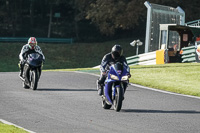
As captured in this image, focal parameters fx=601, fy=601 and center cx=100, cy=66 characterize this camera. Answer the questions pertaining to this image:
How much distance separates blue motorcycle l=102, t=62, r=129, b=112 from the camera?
13270mm

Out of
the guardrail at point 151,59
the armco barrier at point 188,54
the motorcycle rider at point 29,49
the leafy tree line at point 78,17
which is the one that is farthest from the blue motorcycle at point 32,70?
the leafy tree line at point 78,17

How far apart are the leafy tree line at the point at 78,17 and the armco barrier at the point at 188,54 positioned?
71.3 feet

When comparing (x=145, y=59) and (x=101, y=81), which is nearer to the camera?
(x=101, y=81)

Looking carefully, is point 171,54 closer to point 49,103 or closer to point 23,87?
point 23,87

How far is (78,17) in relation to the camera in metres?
59.7

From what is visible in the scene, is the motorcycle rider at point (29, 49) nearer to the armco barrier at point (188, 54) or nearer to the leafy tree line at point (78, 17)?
the armco barrier at point (188, 54)

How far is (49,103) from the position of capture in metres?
14.9

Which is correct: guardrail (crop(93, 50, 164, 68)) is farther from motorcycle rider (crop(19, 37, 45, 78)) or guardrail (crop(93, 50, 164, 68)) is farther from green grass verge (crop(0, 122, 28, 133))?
green grass verge (crop(0, 122, 28, 133))

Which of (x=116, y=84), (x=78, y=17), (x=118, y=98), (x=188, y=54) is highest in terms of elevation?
(x=78, y=17)

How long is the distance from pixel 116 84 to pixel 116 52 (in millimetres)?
740

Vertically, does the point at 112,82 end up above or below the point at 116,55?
below

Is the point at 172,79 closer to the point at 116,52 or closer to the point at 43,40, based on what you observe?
the point at 116,52

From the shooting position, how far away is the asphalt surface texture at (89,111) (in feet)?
37.0

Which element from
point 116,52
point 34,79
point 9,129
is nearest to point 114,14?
point 34,79
